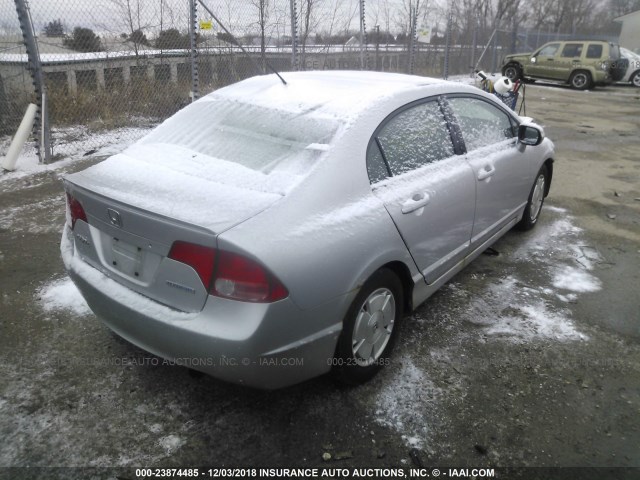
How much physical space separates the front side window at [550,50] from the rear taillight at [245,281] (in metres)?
20.2

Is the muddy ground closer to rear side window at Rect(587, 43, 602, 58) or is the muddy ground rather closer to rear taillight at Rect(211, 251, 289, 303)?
rear taillight at Rect(211, 251, 289, 303)

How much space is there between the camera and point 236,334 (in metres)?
1.92

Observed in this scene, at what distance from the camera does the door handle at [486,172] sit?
330cm

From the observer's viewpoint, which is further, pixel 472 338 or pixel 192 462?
pixel 472 338

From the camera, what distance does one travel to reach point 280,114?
8.95 feet

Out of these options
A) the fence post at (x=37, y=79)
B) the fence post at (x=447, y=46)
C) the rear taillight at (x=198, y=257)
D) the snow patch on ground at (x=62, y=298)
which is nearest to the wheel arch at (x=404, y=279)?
the rear taillight at (x=198, y=257)

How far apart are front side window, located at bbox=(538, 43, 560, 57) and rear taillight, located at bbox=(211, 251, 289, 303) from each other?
20.2 m

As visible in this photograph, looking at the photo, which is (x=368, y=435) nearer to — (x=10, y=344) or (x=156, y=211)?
(x=156, y=211)

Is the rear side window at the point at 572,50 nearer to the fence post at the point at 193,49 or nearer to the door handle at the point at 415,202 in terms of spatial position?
the fence post at the point at 193,49

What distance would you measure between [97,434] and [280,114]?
73.3 inches

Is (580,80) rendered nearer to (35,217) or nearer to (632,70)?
(632,70)

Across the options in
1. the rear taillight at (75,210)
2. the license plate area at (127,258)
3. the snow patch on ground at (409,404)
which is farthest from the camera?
the rear taillight at (75,210)

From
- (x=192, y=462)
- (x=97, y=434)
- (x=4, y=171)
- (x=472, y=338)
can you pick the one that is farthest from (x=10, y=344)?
(x=4, y=171)

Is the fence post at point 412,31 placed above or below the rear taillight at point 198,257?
above
